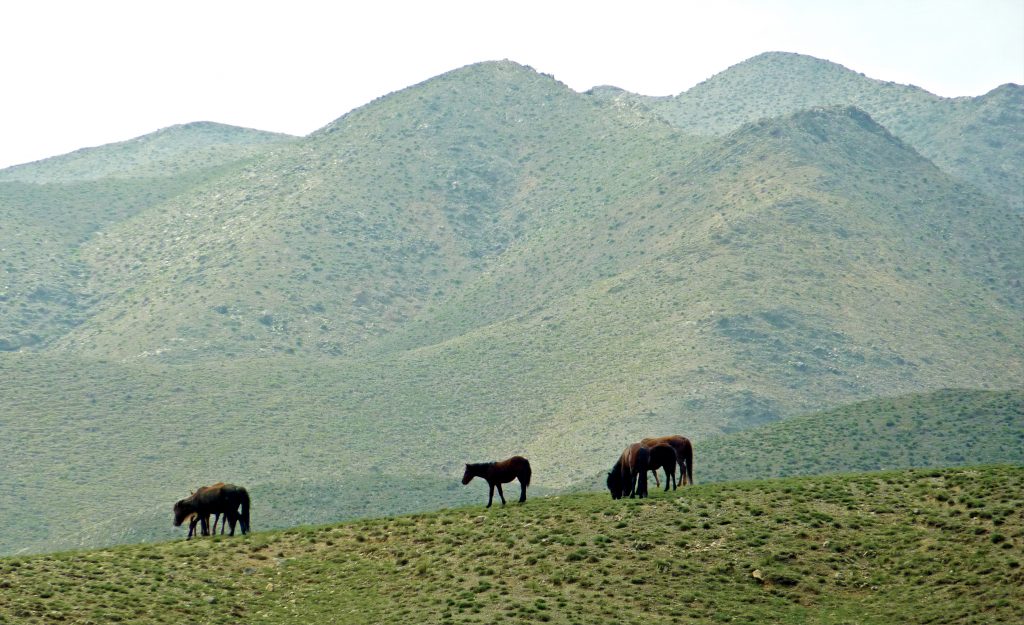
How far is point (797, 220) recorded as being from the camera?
182m

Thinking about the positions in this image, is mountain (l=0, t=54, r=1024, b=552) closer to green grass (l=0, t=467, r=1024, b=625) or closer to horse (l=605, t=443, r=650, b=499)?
green grass (l=0, t=467, r=1024, b=625)

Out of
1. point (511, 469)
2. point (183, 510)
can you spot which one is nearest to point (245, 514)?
point (183, 510)

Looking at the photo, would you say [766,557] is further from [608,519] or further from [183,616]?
[183,616]

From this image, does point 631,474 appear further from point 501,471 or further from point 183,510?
point 183,510

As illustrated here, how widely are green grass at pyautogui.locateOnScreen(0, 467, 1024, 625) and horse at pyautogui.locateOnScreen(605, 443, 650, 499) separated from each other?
82cm

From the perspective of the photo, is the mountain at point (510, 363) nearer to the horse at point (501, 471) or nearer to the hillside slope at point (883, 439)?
the hillside slope at point (883, 439)

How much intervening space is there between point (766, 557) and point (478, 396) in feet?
363

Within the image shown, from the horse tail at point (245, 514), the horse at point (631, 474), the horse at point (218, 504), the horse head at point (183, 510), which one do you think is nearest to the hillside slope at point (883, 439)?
the horse at point (631, 474)

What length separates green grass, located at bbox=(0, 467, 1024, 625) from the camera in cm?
4284

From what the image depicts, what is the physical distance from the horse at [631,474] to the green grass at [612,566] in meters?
0.82

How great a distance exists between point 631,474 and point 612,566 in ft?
17.0

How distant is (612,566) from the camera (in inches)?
1817

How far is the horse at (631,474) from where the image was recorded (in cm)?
4994

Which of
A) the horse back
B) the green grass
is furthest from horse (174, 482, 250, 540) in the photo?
the horse back
